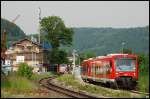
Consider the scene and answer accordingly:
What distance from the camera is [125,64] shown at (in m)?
37.7

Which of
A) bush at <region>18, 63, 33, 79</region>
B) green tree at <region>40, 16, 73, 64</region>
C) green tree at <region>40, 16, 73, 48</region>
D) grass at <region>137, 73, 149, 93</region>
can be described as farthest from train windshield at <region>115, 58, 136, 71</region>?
green tree at <region>40, 16, 73, 48</region>

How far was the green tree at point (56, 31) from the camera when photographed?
11800cm

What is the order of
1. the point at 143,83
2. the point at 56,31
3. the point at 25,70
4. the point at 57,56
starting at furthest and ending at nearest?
the point at 56,31 → the point at 57,56 → the point at 25,70 → the point at 143,83

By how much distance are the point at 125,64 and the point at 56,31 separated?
80.7m

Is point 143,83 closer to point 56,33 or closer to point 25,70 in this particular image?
point 25,70

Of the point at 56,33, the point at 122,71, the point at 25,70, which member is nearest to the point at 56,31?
the point at 56,33

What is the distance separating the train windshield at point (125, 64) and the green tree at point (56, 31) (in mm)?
80256

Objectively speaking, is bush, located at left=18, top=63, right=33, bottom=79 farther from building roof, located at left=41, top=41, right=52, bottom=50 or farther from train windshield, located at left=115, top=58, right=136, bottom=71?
building roof, located at left=41, top=41, right=52, bottom=50

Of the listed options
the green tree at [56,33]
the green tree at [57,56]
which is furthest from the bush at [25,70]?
the green tree at [56,33]

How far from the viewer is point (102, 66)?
41.1m

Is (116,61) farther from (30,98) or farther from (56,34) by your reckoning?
(56,34)

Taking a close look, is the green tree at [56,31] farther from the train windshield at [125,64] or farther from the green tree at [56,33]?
the train windshield at [125,64]

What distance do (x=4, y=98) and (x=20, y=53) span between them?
9976 cm

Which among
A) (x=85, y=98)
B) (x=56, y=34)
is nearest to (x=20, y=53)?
(x=56, y=34)
